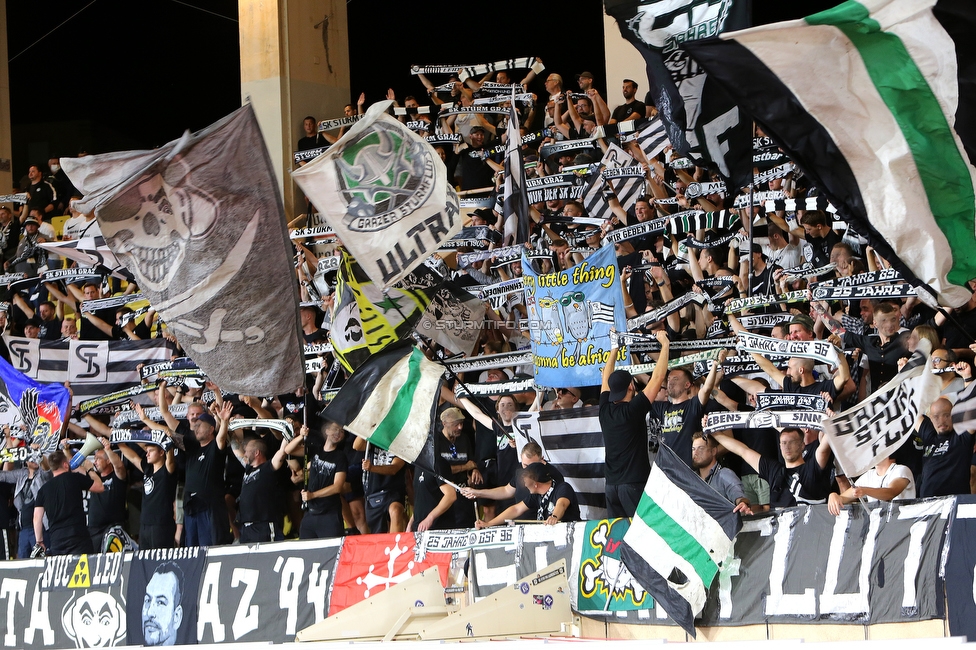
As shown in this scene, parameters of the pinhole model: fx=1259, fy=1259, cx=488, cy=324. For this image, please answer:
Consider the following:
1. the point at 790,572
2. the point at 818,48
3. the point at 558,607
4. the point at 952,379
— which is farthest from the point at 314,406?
the point at 818,48

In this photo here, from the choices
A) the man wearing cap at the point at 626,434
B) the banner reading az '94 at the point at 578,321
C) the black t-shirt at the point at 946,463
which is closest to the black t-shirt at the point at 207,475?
the banner reading az '94 at the point at 578,321

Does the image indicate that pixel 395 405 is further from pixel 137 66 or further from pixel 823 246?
pixel 137 66

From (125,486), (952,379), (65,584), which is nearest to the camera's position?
(952,379)

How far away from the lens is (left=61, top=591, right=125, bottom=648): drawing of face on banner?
13203 mm

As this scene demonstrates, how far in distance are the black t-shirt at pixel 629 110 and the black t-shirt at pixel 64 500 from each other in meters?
7.80

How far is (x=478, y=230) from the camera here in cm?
1491

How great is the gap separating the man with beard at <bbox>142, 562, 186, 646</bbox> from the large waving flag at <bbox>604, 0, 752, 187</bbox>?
7.15 meters

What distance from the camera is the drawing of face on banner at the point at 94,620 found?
43.3ft

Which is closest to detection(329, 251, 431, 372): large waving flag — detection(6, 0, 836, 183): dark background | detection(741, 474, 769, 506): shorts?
detection(741, 474, 769, 506): shorts

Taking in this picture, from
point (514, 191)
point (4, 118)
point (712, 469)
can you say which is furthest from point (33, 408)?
point (4, 118)

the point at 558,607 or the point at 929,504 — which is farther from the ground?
the point at 929,504

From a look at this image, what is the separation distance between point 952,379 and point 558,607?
340cm

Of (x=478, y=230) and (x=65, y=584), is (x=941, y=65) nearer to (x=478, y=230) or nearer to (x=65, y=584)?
(x=478, y=230)

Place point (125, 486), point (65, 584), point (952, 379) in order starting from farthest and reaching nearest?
1. point (125, 486)
2. point (65, 584)
3. point (952, 379)
